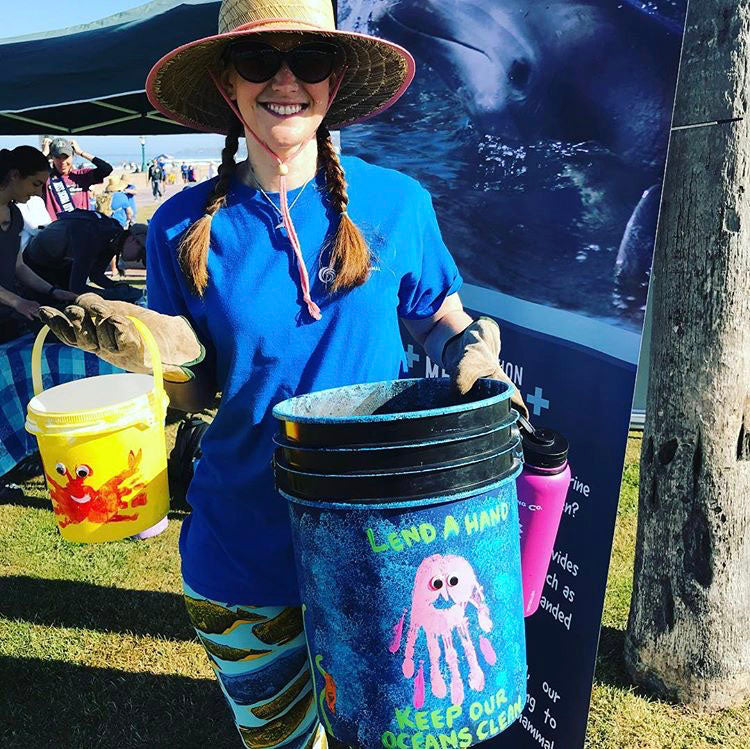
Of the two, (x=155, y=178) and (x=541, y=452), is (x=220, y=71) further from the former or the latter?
(x=155, y=178)

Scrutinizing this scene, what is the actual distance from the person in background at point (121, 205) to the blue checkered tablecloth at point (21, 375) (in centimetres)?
1009

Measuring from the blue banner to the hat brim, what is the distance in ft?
0.99

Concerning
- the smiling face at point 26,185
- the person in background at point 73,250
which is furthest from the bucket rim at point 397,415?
the smiling face at point 26,185

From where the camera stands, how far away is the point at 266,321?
56.9 inches

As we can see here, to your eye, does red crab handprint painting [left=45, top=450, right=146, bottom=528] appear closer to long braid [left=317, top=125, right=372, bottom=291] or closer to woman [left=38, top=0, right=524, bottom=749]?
woman [left=38, top=0, right=524, bottom=749]

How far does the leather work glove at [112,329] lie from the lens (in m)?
1.31

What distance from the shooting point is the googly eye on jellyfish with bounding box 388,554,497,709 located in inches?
44.5

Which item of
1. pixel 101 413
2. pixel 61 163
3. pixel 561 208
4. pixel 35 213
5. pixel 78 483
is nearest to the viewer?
pixel 561 208

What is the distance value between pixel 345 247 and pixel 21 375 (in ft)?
12.7

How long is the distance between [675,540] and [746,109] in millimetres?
1285

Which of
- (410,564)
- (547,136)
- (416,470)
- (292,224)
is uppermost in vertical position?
(547,136)

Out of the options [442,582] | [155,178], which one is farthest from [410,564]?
[155,178]

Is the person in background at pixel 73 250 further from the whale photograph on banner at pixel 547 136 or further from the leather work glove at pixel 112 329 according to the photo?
the leather work glove at pixel 112 329

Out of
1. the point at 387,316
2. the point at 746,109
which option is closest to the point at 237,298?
the point at 387,316
